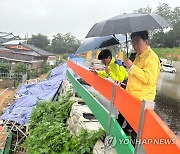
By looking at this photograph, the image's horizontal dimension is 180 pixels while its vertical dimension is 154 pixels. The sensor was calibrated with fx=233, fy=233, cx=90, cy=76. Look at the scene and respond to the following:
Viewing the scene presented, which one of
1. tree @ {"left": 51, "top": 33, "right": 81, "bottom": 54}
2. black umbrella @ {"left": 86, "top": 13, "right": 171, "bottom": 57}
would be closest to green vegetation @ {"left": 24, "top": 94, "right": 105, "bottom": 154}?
black umbrella @ {"left": 86, "top": 13, "right": 171, "bottom": 57}

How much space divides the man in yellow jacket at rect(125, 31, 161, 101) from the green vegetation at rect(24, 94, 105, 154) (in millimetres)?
912

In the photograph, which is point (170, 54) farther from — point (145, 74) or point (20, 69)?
point (145, 74)

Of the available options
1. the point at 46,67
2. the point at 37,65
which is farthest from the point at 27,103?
the point at 46,67

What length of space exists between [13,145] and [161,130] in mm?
9900

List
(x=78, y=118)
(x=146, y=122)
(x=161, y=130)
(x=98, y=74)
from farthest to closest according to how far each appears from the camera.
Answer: (x=78, y=118) < (x=98, y=74) < (x=146, y=122) < (x=161, y=130)

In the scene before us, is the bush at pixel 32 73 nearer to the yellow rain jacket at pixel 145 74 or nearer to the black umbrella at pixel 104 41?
→ the black umbrella at pixel 104 41

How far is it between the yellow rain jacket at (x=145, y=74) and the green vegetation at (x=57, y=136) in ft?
3.00

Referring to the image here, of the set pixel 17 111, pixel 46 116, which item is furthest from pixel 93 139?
pixel 17 111

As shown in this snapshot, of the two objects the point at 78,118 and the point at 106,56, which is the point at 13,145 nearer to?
the point at 78,118

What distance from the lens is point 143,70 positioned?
230cm

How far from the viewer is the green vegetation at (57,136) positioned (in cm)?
329

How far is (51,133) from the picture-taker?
4566mm

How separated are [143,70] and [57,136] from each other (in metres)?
2.60

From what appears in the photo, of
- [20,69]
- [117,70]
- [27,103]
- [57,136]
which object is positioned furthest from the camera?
[20,69]
